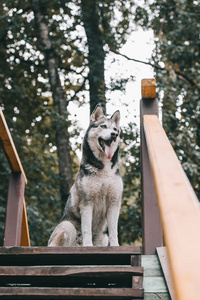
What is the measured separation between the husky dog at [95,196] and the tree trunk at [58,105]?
5.11 metres

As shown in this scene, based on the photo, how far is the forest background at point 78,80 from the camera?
905cm

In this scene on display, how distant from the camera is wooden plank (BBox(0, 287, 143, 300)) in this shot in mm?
1973

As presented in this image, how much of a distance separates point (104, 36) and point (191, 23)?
2275 mm

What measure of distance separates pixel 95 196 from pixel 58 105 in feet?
21.3

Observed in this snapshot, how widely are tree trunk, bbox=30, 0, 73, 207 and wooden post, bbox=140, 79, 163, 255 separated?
5452mm

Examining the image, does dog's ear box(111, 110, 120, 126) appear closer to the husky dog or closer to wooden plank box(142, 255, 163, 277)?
the husky dog

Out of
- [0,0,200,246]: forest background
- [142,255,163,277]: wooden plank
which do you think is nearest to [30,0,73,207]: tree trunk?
[0,0,200,246]: forest background

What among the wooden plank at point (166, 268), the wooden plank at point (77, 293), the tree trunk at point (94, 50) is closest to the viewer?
the wooden plank at point (77, 293)

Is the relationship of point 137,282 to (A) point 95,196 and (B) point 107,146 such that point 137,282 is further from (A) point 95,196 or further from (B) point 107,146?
(B) point 107,146

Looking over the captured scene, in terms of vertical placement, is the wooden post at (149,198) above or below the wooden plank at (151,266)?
above

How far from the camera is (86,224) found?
3.55 metres

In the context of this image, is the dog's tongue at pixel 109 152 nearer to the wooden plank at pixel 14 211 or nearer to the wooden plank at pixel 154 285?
the wooden plank at pixel 14 211

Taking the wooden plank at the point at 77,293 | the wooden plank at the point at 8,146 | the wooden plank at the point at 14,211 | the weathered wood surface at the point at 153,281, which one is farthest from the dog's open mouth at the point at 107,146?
the wooden plank at the point at 77,293

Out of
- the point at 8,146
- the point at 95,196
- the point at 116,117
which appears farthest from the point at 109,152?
the point at 8,146
